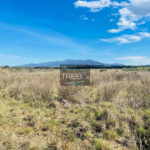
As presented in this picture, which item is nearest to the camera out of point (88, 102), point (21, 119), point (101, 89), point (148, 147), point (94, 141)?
point (148, 147)

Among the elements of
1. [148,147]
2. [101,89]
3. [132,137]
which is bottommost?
[148,147]

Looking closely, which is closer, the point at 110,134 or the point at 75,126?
the point at 110,134

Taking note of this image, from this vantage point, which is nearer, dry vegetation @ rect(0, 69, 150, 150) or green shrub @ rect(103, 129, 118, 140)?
dry vegetation @ rect(0, 69, 150, 150)

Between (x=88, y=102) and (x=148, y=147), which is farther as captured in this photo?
(x=88, y=102)

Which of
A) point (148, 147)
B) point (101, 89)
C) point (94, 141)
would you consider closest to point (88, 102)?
point (101, 89)

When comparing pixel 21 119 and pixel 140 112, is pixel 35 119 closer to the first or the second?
pixel 21 119

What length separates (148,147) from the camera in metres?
2.25

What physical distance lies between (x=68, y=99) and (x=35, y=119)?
78.3 inches

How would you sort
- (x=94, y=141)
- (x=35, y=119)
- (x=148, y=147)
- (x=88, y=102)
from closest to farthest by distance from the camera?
(x=148, y=147) < (x=94, y=141) < (x=35, y=119) < (x=88, y=102)

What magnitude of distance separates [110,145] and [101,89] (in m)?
3.03

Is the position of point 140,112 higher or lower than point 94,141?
higher

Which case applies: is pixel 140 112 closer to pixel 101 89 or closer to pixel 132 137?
pixel 132 137

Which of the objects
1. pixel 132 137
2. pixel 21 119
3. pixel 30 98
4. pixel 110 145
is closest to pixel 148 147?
pixel 132 137

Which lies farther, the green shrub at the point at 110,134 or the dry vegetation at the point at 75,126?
the green shrub at the point at 110,134
